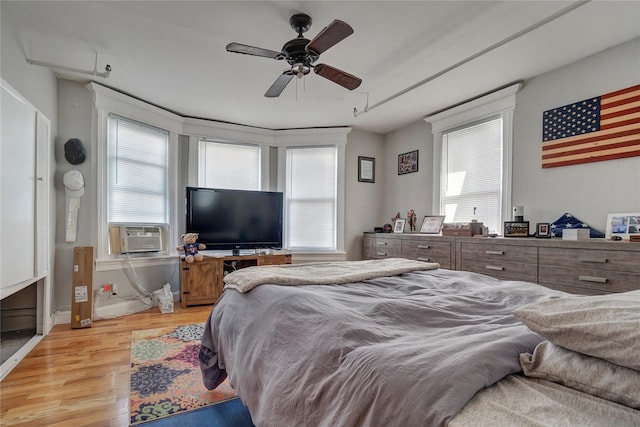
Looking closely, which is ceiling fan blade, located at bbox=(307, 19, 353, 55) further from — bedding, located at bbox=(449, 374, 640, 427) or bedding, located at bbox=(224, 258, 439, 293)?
bedding, located at bbox=(449, 374, 640, 427)

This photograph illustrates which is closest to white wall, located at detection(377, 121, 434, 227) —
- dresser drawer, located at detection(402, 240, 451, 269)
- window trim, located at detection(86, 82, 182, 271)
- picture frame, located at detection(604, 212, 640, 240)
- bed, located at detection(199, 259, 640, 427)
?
dresser drawer, located at detection(402, 240, 451, 269)

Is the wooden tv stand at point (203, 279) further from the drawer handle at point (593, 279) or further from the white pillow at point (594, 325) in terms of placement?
the white pillow at point (594, 325)

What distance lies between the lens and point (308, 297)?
129 centimetres

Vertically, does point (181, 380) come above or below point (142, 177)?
below

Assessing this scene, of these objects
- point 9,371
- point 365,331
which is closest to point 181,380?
point 9,371

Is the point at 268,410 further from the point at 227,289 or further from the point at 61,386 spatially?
the point at 61,386

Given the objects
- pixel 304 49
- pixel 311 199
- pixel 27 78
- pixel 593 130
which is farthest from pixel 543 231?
pixel 27 78

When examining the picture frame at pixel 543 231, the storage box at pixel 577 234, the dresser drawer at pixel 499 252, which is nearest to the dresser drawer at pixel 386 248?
the dresser drawer at pixel 499 252

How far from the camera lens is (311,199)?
489cm

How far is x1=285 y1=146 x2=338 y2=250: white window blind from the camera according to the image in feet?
16.0

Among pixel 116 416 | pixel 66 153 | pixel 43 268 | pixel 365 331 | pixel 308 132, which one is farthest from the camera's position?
pixel 308 132

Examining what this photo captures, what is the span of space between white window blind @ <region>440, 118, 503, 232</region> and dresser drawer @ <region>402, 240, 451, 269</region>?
598 mm

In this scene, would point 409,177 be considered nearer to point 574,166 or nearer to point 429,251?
point 429,251

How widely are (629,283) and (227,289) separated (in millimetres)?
2583
